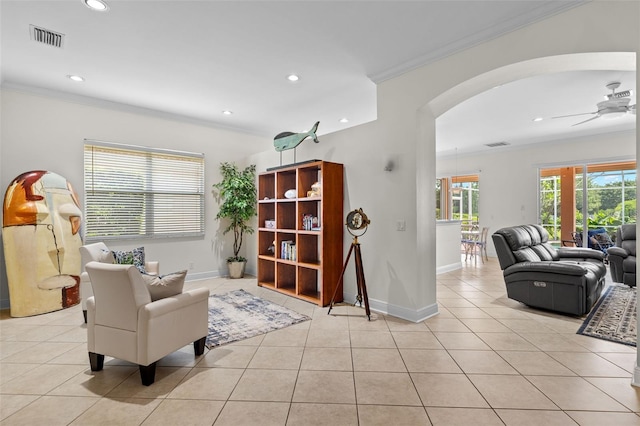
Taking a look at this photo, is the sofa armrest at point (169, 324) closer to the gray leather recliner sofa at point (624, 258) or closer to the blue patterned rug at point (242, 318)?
the blue patterned rug at point (242, 318)

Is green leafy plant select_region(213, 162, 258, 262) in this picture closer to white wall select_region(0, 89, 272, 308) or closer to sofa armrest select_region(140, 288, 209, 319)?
white wall select_region(0, 89, 272, 308)

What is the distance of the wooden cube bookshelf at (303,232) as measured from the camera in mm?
4109

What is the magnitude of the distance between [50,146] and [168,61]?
2.29 metres

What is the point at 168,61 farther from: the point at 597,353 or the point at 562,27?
the point at 597,353

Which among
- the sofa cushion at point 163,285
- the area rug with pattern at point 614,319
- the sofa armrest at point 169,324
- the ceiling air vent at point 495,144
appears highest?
the ceiling air vent at point 495,144

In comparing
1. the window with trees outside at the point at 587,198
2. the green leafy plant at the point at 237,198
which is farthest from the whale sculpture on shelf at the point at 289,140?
the window with trees outside at the point at 587,198

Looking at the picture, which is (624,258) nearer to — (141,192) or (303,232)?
(303,232)

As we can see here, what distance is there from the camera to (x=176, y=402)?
2.06 m

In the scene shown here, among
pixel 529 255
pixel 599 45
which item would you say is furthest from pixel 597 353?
pixel 599 45

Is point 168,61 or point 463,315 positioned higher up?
point 168,61

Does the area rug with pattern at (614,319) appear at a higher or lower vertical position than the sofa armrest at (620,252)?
lower

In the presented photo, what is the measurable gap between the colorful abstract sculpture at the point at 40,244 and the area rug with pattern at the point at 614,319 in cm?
599

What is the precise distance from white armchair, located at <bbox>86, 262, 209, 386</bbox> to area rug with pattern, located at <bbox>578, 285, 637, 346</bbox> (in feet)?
12.9

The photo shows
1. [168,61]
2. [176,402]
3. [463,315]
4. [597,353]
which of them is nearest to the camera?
[176,402]
